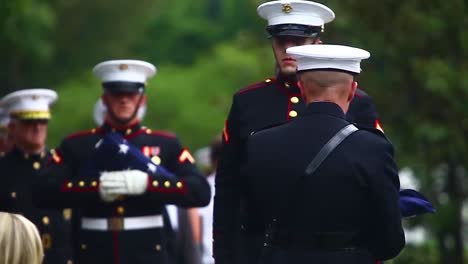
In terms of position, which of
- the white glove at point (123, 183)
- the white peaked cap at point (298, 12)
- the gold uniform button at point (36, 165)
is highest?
the white peaked cap at point (298, 12)

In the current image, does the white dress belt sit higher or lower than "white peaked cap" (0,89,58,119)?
lower

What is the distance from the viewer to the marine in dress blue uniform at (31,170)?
10.9 m

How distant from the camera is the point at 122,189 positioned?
9539 millimetres

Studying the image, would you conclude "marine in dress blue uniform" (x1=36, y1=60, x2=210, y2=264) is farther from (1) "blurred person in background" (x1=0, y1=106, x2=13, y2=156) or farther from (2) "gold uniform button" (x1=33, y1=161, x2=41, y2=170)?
(1) "blurred person in background" (x1=0, y1=106, x2=13, y2=156)

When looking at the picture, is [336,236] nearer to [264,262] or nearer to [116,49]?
[264,262]

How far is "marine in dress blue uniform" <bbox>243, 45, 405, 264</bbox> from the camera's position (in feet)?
22.3

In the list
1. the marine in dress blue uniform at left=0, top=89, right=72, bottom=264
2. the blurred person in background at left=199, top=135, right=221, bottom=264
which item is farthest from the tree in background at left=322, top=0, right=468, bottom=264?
the marine in dress blue uniform at left=0, top=89, right=72, bottom=264

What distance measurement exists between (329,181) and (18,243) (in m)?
1.43

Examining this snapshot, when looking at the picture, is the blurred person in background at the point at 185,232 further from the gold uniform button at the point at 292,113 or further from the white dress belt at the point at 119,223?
the gold uniform button at the point at 292,113

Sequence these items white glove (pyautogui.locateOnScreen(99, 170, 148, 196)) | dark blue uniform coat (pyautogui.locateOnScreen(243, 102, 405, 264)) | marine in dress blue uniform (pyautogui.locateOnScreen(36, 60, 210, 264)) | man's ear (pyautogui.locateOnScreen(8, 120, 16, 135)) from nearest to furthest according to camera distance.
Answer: dark blue uniform coat (pyautogui.locateOnScreen(243, 102, 405, 264)) < white glove (pyautogui.locateOnScreen(99, 170, 148, 196)) < marine in dress blue uniform (pyautogui.locateOnScreen(36, 60, 210, 264)) < man's ear (pyautogui.locateOnScreen(8, 120, 16, 135))

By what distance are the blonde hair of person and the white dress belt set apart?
119 inches

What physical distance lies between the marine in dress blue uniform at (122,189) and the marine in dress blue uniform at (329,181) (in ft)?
8.93

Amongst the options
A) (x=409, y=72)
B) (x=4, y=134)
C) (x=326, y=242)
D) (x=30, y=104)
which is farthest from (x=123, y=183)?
(x=409, y=72)

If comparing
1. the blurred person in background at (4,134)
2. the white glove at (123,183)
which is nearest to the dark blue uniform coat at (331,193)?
the white glove at (123,183)
